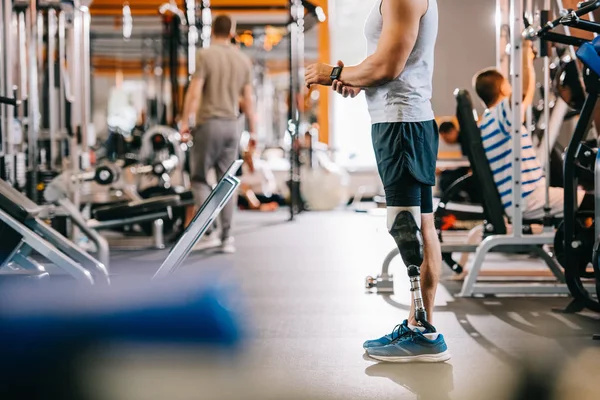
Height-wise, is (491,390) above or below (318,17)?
below

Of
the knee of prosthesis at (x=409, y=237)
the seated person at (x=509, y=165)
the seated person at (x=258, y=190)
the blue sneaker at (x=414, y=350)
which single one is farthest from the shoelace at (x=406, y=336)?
the seated person at (x=258, y=190)

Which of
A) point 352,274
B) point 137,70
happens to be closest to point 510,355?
point 352,274

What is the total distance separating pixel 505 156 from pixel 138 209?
2417 mm

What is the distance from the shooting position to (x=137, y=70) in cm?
1928

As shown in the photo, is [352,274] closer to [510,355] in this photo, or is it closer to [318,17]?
[510,355]

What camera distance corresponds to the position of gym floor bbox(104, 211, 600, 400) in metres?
2.10

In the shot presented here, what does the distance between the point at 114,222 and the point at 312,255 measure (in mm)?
1372

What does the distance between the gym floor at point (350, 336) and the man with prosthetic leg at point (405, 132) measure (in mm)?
101

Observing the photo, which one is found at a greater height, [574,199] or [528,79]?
[528,79]

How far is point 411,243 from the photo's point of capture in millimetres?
2344

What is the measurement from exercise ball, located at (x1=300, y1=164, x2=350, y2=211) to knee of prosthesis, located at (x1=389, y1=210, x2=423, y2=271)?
7318 mm

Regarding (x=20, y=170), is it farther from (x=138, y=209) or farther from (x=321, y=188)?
(x=321, y=188)

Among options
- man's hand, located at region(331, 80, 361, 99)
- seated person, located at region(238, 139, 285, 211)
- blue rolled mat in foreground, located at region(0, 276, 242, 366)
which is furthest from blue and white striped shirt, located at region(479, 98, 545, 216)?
seated person, located at region(238, 139, 285, 211)

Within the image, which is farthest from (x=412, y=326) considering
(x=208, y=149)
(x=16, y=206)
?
(x=208, y=149)
